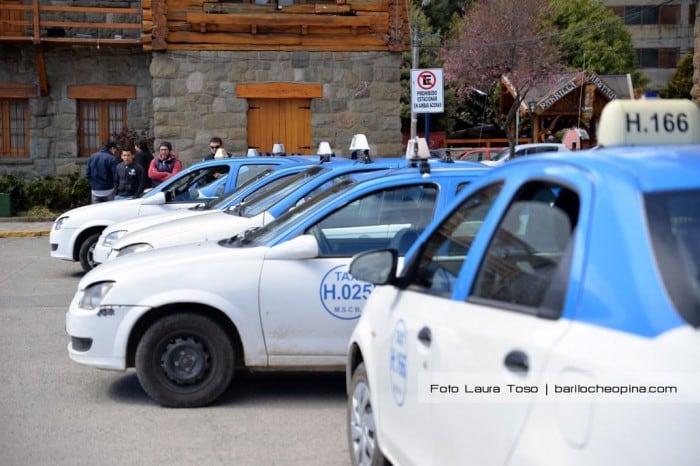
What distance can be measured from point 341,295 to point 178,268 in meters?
1.08

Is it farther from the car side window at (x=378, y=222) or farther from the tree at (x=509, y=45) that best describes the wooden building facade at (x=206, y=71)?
the tree at (x=509, y=45)

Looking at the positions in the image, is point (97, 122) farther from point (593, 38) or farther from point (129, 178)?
point (593, 38)

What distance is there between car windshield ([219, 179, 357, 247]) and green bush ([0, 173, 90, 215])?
16.1m

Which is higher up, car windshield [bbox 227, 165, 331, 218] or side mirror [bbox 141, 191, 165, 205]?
car windshield [bbox 227, 165, 331, 218]

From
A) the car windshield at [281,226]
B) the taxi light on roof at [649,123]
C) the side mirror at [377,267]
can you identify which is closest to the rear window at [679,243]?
the taxi light on roof at [649,123]

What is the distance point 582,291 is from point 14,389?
17.9 ft

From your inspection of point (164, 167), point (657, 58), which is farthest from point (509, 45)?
point (657, 58)

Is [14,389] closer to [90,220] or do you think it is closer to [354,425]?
[354,425]

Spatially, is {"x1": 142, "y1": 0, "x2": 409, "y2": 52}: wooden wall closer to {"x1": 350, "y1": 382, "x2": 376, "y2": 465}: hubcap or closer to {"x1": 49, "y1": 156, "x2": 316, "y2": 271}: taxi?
{"x1": 49, "y1": 156, "x2": 316, "y2": 271}: taxi

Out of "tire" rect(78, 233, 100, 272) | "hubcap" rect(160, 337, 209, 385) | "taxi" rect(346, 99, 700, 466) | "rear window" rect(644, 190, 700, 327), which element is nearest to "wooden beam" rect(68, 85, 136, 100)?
"tire" rect(78, 233, 100, 272)

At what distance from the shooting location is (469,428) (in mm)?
3332

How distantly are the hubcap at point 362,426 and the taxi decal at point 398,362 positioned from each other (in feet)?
1.51

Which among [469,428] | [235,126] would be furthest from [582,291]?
[235,126]

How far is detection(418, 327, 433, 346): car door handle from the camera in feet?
12.2
